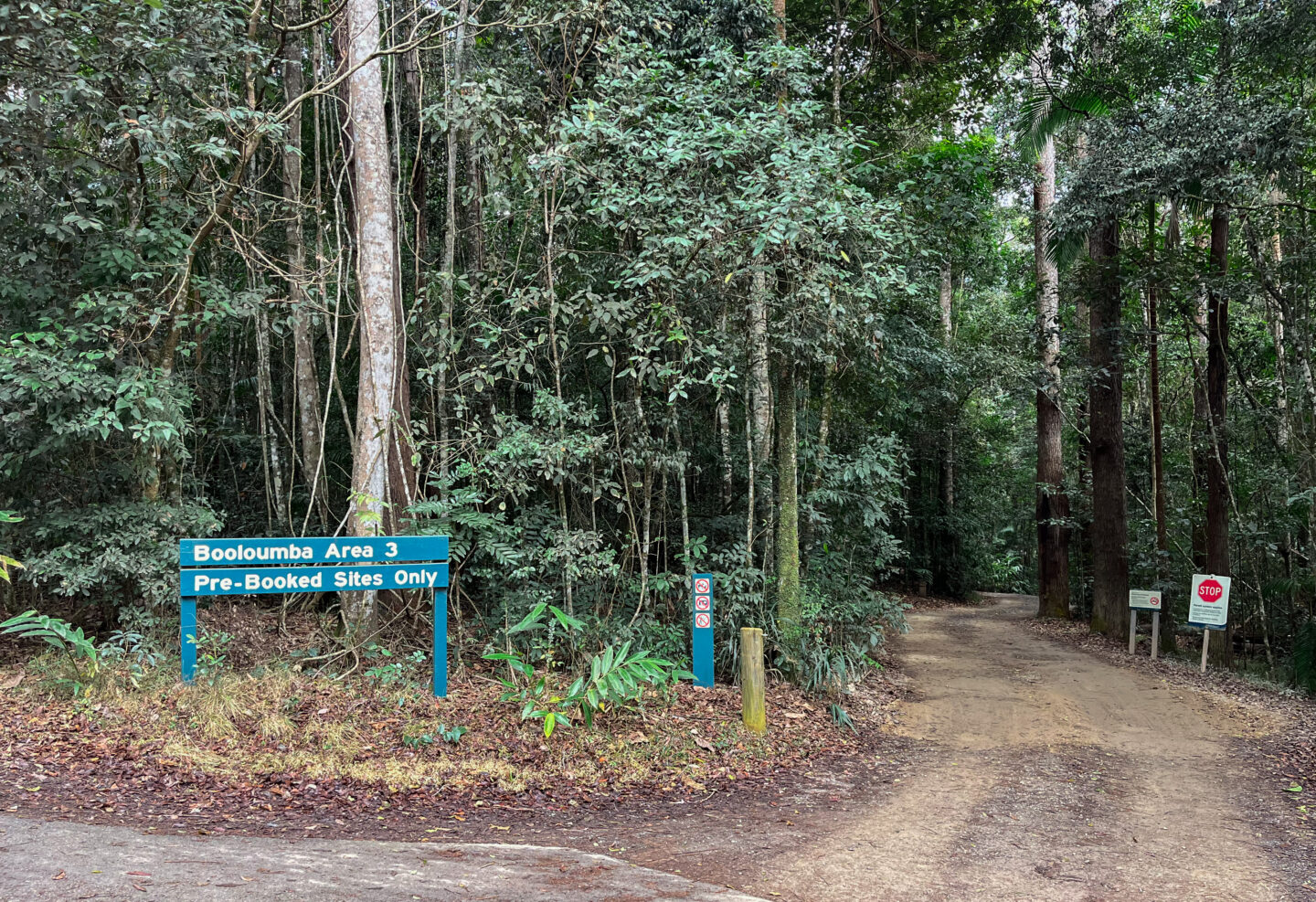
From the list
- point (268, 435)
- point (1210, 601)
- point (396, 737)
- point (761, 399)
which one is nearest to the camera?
point (396, 737)

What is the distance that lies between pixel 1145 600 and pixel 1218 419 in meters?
2.81

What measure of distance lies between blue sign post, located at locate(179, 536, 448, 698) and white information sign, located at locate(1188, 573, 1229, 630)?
994 centimetres

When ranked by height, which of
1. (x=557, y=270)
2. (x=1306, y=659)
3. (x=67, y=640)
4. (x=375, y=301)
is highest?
(x=557, y=270)

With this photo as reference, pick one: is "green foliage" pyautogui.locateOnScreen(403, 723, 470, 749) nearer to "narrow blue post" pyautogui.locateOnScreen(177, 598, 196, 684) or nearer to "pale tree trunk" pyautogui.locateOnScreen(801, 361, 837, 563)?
"narrow blue post" pyautogui.locateOnScreen(177, 598, 196, 684)

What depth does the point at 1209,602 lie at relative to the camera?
1136 cm

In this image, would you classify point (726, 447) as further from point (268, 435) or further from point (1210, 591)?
point (1210, 591)

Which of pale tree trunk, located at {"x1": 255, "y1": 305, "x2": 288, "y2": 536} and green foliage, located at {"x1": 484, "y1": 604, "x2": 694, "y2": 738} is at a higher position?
pale tree trunk, located at {"x1": 255, "y1": 305, "x2": 288, "y2": 536}

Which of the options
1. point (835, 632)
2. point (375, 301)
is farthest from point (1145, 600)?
point (375, 301)

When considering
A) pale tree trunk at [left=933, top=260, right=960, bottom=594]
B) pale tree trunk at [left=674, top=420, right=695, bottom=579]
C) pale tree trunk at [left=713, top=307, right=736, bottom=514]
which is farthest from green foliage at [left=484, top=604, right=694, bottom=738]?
pale tree trunk at [left=933, top=260, right=960, bottom=594]

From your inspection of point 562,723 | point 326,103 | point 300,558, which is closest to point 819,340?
point 562,723

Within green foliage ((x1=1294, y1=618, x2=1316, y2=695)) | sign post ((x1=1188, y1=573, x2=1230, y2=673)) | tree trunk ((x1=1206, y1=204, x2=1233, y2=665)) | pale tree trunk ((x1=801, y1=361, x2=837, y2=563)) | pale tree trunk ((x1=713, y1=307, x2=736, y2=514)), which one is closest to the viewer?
pale tree trunk ((x1=801, y1=361, x2=837, y2=563))

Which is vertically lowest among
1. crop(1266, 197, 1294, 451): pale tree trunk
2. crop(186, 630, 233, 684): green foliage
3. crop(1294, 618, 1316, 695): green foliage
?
crop(1294, 618, 1316, 695): green foliage

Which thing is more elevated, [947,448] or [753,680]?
[947,448]

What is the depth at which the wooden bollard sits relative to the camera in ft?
24.3
